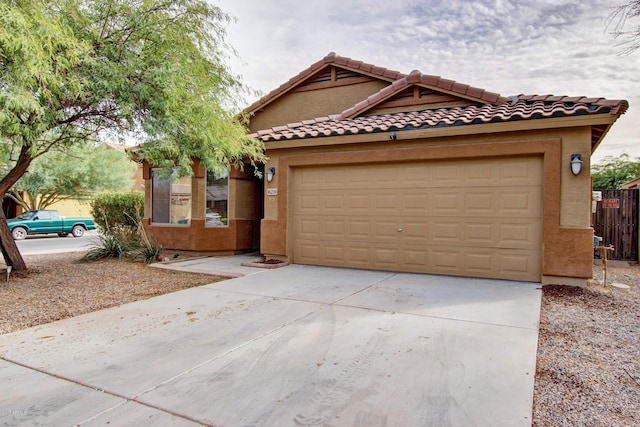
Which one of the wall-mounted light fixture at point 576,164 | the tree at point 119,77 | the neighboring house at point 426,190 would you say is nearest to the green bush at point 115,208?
the neighboring house at point 426,190

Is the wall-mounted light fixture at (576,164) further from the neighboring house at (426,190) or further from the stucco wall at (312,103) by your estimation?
the stucco wall at (312,103)

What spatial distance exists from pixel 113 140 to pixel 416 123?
615 cm

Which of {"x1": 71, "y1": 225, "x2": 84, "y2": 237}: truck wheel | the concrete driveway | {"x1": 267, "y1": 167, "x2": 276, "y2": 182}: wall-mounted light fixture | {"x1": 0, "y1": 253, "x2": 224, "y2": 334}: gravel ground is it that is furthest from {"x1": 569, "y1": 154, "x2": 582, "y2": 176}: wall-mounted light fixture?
{"x1": 71, "y1": 225, "x2": 84, "y2": 237}: truck wheel

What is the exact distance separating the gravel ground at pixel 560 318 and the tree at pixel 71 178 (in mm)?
12874

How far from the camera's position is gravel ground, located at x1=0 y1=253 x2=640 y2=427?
10.2ft

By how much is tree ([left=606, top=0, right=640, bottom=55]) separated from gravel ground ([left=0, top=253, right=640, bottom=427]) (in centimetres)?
356

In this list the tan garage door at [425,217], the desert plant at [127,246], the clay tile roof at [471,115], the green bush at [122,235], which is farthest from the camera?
the green bush at [122,235]

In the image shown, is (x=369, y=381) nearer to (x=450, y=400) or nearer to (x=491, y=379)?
(x=450, y=400)

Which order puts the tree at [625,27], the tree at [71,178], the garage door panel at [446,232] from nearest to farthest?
the tree at [625,27], the garage door panel at [446,232], the tree at [71,178]

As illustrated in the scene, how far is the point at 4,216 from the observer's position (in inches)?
330

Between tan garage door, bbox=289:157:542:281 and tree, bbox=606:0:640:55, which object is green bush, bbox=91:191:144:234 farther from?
tree, bbox=606:0:640:55

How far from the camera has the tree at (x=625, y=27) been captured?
→ 4.89 metres

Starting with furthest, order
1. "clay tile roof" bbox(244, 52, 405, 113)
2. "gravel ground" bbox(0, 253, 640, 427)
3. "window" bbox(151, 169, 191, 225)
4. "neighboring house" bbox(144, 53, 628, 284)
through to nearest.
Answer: "clay tile roof" bbox(244, 52, 405, 113) → "window" bbox(151, 169, 191, 225) → "neighboring house" bbox(144, 53, 628, 284) → "gravel ground" bbox(0, 253, 640, 427)

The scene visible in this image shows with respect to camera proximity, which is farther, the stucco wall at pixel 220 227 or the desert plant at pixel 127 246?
the stucco wall at pixel 220 227
